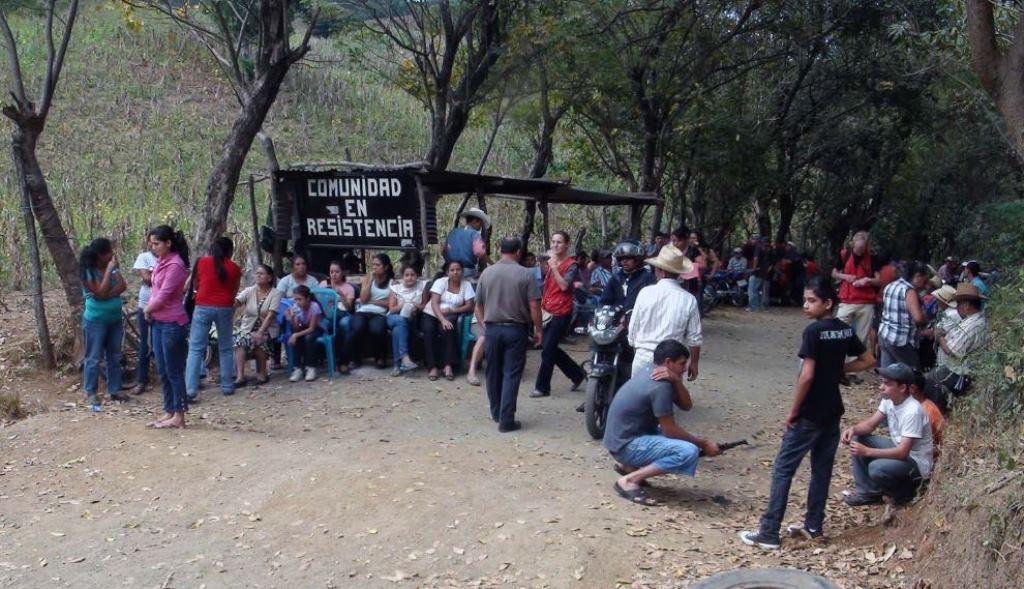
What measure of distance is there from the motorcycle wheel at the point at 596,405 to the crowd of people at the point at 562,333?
51 cm

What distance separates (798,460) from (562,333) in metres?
4.48

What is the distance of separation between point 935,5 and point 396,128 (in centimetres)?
1772

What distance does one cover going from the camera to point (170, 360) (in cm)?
826

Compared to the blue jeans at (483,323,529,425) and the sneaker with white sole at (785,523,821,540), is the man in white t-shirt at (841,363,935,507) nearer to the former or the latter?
the sneaker with white sole at (785,523,821,540)

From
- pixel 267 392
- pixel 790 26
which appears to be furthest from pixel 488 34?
pixel 267 392

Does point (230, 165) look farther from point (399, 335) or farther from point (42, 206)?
point (399, 335)

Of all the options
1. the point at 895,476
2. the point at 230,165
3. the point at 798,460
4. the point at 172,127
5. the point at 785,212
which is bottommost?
the point at 895,476

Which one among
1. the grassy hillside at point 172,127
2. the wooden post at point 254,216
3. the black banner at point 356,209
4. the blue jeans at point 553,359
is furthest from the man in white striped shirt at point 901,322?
the grassy hillside at point 172,127

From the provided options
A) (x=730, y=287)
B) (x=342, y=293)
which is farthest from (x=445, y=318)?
(x=730, y=287)

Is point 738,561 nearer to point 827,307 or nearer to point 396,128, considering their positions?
point 827,307

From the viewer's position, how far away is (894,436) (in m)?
6.23

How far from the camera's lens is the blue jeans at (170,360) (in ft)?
27.0

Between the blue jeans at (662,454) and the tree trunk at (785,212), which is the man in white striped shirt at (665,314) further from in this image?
the tree trunk at (785,212)

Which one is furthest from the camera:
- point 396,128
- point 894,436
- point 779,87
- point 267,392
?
point 396,128
